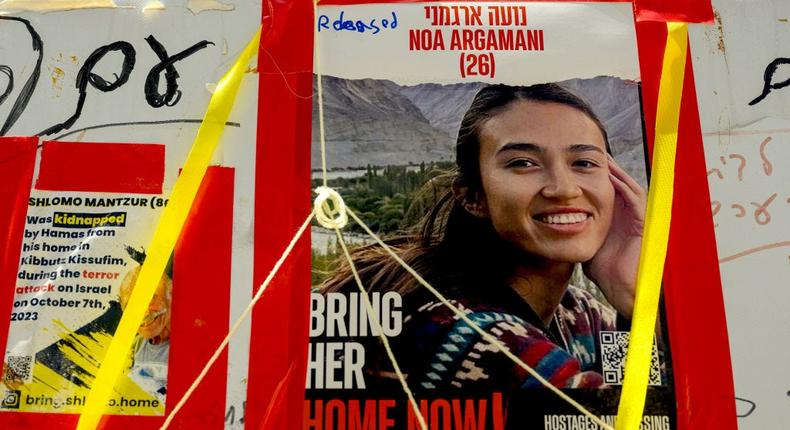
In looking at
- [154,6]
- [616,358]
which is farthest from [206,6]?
[616,358]

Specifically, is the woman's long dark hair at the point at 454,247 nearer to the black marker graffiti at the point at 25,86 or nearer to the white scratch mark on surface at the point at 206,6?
the white scratch mark on surface at the point at 206,6

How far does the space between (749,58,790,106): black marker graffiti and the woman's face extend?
26 cm

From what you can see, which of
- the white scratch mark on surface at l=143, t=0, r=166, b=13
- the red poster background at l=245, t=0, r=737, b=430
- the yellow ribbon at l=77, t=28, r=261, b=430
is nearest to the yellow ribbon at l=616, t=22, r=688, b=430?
the red poster background at l=245, t=0, r=737, b=430

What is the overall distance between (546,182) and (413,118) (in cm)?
22

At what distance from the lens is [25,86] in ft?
3.51

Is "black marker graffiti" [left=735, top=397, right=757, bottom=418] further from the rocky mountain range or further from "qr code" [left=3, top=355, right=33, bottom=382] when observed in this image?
"qr code" [left=3, top=355, right=33, bottom=382]

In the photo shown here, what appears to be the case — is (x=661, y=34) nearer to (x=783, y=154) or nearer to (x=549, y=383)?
(x=783, y=154)

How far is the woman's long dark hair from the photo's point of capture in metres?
0.99

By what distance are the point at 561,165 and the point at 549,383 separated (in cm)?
31

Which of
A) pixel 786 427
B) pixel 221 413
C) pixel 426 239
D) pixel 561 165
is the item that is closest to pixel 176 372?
pixel 221 413

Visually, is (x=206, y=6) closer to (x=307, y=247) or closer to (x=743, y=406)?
(x=307, y=247)

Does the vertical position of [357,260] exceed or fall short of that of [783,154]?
it falls short

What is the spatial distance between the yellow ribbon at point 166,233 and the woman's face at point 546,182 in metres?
0.38

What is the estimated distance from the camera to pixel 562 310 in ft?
3.25
